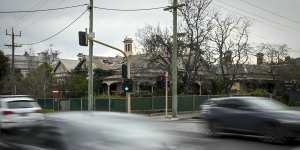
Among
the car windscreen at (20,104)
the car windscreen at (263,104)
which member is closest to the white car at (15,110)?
the car windscreen at (20,104)

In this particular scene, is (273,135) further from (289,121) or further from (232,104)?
(232,104)

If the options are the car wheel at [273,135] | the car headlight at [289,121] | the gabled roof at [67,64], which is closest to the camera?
the car headlight at [289,121]

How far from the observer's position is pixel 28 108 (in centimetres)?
1970

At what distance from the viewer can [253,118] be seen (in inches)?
610

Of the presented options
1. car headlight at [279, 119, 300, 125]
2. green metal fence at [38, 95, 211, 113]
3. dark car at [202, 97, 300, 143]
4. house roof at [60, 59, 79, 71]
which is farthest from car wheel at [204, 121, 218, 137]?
house roof at [60, 59, 79, 71]

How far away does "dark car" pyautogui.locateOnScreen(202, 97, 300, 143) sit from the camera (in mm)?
14591

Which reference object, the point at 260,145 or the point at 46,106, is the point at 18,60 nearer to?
the point at 46,106

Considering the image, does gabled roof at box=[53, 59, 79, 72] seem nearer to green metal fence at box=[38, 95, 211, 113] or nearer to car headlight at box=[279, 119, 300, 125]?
green metal fence at box=[38, 95, 211, 113]

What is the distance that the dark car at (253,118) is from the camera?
14.6m

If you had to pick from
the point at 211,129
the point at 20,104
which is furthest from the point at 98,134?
the point at 20,104

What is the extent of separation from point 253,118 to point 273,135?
0.94 metres

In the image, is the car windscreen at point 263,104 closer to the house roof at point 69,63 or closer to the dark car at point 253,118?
the dark car at point 253,118

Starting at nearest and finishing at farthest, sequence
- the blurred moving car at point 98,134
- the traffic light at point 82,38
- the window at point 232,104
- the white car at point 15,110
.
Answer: the blurred moving car at point 98,134
the window at point 232,104
the white car at point 15,110
the traffic light at point 82,38

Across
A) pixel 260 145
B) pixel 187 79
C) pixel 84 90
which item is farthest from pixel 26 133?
pixel 84 90
